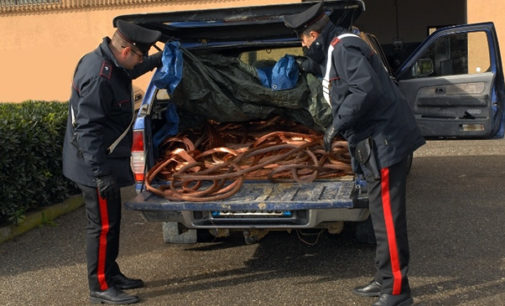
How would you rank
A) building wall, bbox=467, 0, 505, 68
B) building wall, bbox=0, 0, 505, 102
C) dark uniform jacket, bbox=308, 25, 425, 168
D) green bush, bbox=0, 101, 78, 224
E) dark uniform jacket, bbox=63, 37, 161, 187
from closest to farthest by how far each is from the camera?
dark uniform jacket, bbox=308, 25, 425, 168
dark uniform jacket, bbox=63, 37, 161, 187
green bush, bbox=0, 101, 78, 224
building wall, bbox=467, 0, 505, 68
building wall, bbox=0, 0, 505, 102

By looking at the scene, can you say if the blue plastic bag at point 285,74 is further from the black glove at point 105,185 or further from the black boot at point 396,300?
the black boot at point 396,300

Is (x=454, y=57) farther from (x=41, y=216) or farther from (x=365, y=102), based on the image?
(x=41, y=216)

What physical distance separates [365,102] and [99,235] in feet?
6.92

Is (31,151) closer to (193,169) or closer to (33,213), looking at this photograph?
(33,213)

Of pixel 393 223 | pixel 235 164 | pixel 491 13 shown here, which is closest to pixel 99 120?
pixel 235 164

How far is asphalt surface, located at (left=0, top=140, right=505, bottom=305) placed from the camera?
4.58 metres

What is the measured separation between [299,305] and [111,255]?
1.41 meters

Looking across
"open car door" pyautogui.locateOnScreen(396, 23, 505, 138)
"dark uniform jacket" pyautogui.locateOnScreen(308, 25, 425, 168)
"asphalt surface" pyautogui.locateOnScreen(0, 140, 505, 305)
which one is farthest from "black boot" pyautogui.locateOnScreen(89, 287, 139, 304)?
"open car door" pyautogui.locateOnScreen(396, 23, 505, 138)

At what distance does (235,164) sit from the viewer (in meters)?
5.14

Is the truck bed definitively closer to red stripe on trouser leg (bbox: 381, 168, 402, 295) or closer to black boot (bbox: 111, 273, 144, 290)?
red stripe on trouser leg (bbox: 381, 168, 402, 295)

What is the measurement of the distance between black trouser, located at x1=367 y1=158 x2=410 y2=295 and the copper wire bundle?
2.94 ft

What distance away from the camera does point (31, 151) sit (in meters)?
6.60

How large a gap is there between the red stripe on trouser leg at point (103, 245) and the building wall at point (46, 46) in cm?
1383

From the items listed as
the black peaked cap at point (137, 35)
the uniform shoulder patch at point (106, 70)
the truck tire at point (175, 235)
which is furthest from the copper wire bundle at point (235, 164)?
the black peaked cap at point (137, 35)
